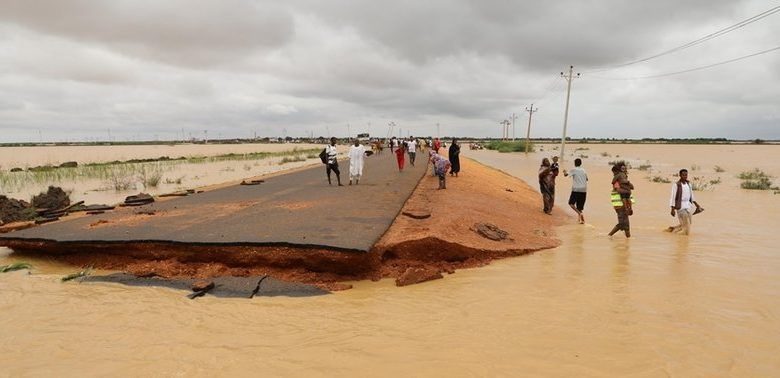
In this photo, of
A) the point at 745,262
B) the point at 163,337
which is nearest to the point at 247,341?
the point at 163,337

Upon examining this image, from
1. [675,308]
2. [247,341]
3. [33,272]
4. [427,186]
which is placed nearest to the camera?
[247,341]

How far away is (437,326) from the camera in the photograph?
4918 mm

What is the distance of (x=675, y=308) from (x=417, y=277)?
3.08 metres

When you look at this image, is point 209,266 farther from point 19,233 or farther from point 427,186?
point 427,186

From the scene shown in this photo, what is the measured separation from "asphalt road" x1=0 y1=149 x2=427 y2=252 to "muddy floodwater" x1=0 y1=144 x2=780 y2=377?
78cm

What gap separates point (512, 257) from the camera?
8000 mm

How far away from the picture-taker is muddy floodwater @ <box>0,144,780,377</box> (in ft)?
13.3

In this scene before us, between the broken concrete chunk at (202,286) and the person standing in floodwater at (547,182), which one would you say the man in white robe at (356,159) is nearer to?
the person standing in floodwater at (547,182)

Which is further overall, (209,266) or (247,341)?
(209,266)

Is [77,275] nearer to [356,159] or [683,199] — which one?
[356,159]

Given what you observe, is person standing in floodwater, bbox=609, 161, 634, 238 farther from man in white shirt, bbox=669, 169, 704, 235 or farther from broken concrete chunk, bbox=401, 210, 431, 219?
broken concrete chunk, bbox=401, 210, 431, 219

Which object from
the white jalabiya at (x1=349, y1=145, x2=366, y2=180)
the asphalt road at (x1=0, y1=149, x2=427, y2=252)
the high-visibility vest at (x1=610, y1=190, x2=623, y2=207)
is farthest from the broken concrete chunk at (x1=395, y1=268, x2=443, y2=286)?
the white jalabiya at (x1=349, y1=145, x2=366, y2=180)

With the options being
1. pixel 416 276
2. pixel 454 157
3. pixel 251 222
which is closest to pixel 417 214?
pixel 416 276

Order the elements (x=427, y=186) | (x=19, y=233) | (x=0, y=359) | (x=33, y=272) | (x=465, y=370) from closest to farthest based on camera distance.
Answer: (x=465, y=370) < (x=0, y=359) < (x=33, y=272) < (x=19, y=233) < (x=427, y=186)
